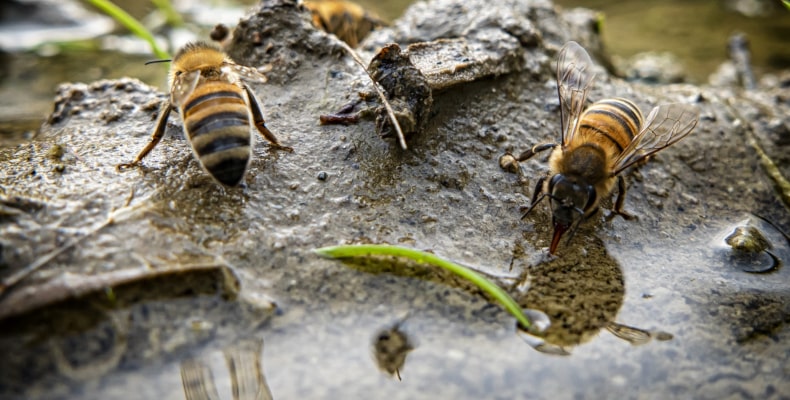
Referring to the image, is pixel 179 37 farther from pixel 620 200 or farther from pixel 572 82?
pixel 620 200

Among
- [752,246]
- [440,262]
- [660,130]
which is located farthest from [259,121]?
[752,246]

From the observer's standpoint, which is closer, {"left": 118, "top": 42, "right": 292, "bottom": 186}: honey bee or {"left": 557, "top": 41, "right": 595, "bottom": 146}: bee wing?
{"left": 118, "top": 42, "right": 292, "bottom": 186}: honey bee

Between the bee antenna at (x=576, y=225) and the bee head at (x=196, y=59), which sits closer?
the bee antenna at (x=576, y=225)

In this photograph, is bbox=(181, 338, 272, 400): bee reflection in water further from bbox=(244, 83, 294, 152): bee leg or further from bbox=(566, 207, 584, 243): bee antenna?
bbox=(566, 207, 584, 243): bee antenna

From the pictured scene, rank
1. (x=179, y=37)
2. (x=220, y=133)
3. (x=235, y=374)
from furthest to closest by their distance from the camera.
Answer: (x=179, y=37), (x=220, y=133), (x=235, y=374)

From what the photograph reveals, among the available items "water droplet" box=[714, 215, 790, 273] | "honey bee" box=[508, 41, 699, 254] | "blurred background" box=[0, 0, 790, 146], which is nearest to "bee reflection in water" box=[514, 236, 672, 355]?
"honey bee" box=[508, 41, 699, 254]

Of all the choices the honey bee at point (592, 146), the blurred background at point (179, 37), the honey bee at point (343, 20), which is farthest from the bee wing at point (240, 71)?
the blurred background at point (179, 37)

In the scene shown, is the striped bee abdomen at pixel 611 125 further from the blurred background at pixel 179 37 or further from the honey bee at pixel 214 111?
the blurred background at pixel 179 37
